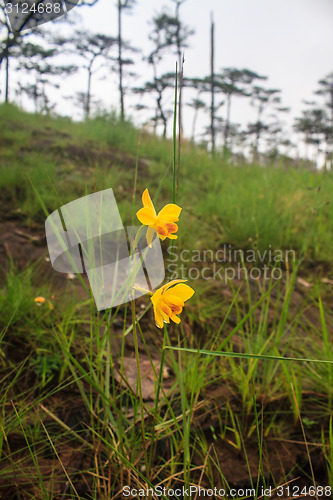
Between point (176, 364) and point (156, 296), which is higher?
point (156, 296)

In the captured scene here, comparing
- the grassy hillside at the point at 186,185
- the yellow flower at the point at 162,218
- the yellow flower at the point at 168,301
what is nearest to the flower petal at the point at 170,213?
the yellow flower at the point at 162,218

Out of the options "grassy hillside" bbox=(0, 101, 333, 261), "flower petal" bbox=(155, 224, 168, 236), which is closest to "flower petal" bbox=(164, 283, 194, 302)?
"flower petal" bbox=(155, 224, 168, 236)

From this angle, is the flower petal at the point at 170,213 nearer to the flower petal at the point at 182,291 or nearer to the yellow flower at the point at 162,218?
the yellow flower at the point at 162,218

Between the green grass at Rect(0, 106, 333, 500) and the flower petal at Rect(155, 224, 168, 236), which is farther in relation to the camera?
the green grass at Rect(0, 106, 333, 500)

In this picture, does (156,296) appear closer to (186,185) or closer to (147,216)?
(147,216)

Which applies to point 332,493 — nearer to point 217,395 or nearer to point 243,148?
point 217,395

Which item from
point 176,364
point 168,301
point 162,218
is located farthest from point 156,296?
point 176,364

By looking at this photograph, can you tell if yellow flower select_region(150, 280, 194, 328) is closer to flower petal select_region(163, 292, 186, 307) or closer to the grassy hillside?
flower petal select_region(163, 292, 186, 307)
